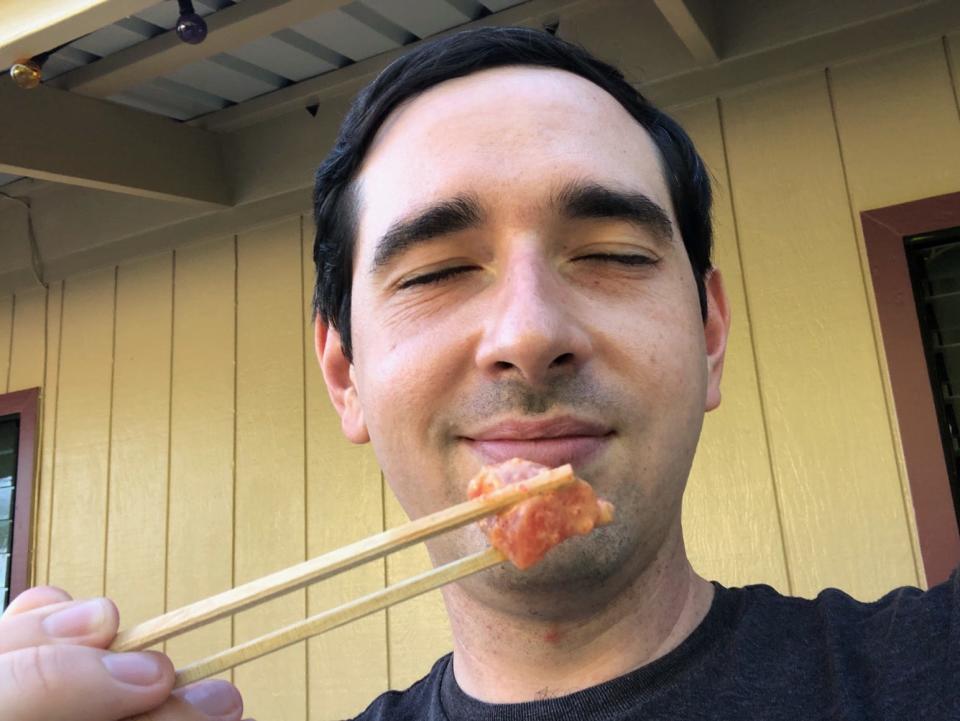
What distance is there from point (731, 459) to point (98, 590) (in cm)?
258

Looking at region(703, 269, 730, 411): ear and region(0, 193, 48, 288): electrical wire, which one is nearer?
region(703, 269, 730, 411): ear

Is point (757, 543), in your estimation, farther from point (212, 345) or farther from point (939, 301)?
point (212, 345)

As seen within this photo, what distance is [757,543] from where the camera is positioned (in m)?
2.32

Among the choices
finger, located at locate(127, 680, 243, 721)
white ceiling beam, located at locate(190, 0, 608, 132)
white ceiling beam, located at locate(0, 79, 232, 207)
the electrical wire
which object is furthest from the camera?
the electrical wire

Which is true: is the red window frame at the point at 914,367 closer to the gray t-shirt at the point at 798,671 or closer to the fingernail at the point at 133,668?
the gray t-shirt at the point at 798,671

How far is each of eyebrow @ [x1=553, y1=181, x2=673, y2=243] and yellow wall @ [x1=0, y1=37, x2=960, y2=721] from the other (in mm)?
1375

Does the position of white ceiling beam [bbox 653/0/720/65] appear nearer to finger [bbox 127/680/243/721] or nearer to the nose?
the nose

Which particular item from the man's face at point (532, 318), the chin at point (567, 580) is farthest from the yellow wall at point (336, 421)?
the chin at point (567, 580)

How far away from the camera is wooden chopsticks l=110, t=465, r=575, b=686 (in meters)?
0.69

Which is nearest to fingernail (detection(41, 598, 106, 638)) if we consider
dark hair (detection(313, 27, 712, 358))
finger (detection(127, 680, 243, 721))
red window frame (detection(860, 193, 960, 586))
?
finger (detection(127, 680, 243, 721))

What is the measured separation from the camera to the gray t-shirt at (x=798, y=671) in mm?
943

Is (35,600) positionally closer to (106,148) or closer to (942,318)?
(942,318)

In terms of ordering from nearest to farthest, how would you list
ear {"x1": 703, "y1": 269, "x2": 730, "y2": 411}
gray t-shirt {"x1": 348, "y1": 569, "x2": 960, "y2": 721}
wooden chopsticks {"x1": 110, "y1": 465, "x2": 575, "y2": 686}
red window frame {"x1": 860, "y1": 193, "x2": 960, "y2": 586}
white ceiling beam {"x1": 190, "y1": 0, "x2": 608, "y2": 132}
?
wooden chopsticks {"x1": 110, "y1": 465, "x2": 575, "y2": 686} < gray t-shirt {"x1": 348, "y1": 569, "x2": 960, "y2": 721} < ear {"x1": 703, "y1": 269, "x2": 730, "y2": 411} < red window frame {"x1": 860, "y1": 193, "x2": 960, "y2": 586} < white ceiling beam {"x1": 190, "y1": 0, "x2": 608, "y2": 132}

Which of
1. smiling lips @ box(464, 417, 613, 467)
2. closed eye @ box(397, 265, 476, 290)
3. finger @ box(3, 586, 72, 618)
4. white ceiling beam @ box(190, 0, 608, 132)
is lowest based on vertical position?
finger @ box(3, 586, 72, 618)
